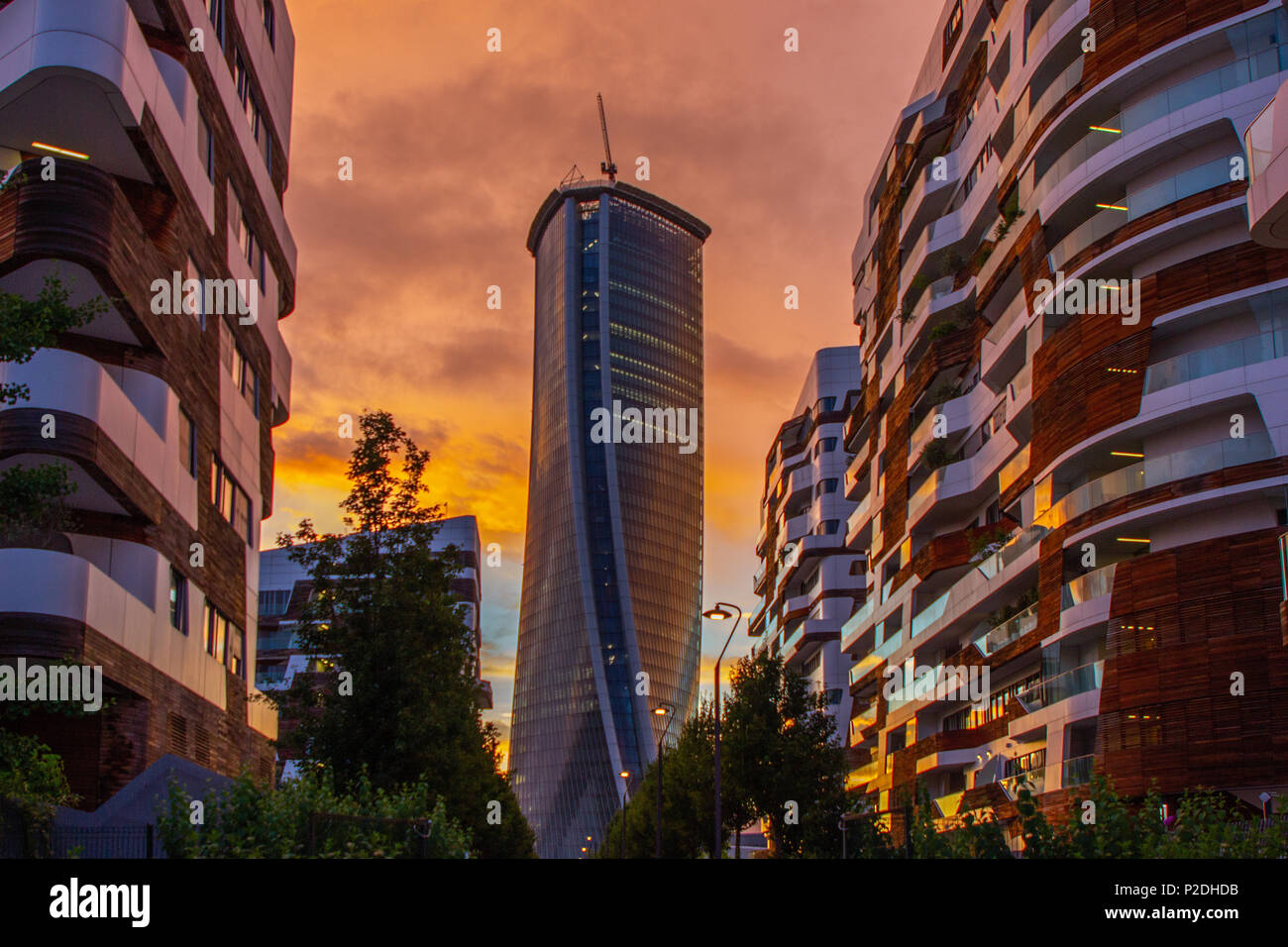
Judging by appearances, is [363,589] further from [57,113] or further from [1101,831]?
[1101,831]

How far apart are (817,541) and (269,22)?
64054mm

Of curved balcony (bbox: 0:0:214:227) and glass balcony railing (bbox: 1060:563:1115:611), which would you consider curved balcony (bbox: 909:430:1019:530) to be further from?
curved balcony (bbox: 0:0:214:227)

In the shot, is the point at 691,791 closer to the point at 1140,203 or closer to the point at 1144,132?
the point at 1140,203

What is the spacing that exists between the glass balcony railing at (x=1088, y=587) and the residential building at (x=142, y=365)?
26465mm

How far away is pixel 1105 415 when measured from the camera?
Result: 45094 mm

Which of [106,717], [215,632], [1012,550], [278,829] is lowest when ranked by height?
[278,829]

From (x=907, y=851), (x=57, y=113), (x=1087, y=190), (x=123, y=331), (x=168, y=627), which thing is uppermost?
(x=1087, y=190)

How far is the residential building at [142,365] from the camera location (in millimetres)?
26688

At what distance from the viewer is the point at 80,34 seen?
26938 millimetres

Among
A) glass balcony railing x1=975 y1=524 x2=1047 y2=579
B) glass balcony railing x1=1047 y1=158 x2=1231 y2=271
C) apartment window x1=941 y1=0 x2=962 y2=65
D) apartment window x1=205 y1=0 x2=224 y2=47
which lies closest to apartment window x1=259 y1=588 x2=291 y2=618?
apartment window x1=941 y1=0 x2=962 y2=65

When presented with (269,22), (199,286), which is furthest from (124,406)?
(269,22)

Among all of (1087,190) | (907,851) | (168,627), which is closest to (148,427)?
(168,627)

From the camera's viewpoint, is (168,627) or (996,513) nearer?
(168,627)
